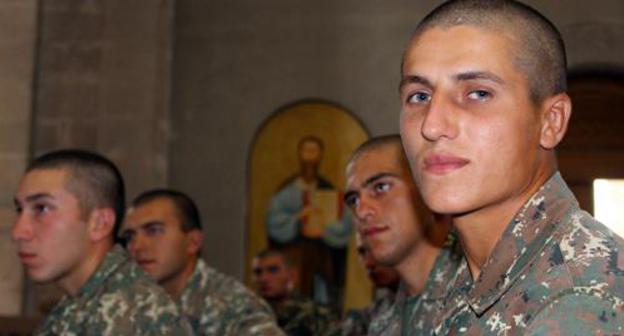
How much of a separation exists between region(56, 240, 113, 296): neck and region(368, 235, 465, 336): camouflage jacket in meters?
1.03

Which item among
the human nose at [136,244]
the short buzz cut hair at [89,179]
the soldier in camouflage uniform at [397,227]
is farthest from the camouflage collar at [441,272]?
the human nose at [136,244]

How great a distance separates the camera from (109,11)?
801cm

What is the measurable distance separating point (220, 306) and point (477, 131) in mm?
3238

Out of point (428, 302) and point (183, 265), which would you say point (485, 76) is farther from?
point (183, 265)

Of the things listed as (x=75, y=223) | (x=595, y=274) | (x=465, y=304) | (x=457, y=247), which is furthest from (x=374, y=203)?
(x=595, y=274)

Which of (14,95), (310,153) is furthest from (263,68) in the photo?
(14,95)

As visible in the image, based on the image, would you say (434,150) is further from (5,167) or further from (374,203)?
(5,167)

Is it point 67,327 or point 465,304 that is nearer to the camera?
point 465,304

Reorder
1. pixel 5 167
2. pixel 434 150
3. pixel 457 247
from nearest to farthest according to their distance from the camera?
pixel 434 150
pixel 457 247
pixel 5 167

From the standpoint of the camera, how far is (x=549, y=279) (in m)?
1.48

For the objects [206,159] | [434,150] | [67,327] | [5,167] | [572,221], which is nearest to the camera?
[572,221]

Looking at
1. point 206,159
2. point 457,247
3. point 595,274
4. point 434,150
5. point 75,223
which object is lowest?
point 206,159

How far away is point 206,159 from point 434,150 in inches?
271

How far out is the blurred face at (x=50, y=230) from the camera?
11.1ft
